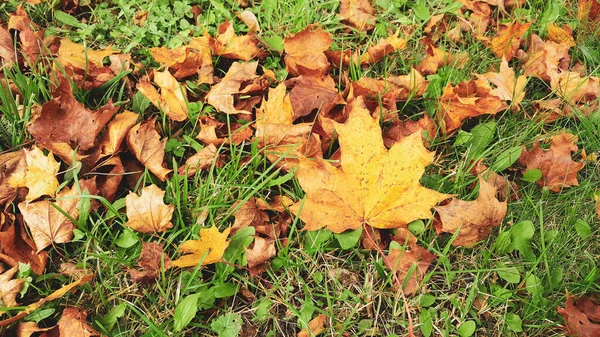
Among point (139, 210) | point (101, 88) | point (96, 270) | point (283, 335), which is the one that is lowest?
point (283, 335)

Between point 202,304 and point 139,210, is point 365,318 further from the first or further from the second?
point 139,210

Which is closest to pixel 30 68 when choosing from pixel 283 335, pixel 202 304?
pixel 202 304

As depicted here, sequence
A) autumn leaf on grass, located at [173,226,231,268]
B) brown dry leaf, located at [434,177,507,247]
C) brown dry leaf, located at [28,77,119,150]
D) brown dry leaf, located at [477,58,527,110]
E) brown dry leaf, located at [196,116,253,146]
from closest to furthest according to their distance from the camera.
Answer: autumn leaf on grass, located at [173,226,231,268] → brown dry leaf, located at [434,177,507,247] → brown dry leaf, located at [28,77,119,150] → brown dry leaf, located at [196,116,253,146] → brown dry leaf, located at [477,58,527,110]

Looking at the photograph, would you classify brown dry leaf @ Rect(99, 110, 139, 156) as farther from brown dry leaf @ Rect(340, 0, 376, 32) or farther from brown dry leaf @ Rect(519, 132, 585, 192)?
brown dry leaf @ Rect(519, 132, 585, 192)

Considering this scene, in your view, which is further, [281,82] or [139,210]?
[281,82]

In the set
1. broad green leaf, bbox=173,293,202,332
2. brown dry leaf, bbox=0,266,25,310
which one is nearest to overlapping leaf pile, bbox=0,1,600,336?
brown dry leaf, bbox=0,266,25,310

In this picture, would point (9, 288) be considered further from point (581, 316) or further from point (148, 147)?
point (581, 316)
